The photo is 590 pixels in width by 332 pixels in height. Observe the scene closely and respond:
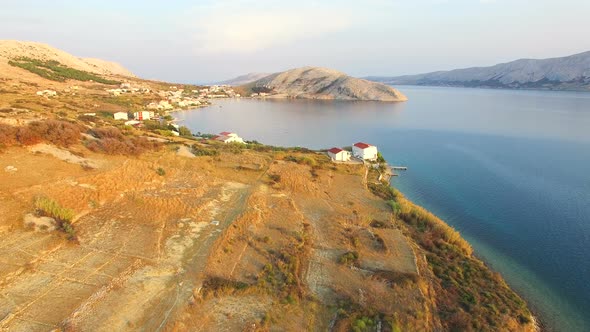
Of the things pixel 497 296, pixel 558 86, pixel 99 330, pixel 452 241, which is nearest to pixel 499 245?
pixel 452 241

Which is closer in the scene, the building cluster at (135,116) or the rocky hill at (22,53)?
the building cluster at (135,116)

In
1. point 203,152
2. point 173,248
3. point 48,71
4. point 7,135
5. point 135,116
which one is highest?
point 48,71

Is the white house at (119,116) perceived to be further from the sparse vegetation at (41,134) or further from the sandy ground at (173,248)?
the sandy ground at (173,248)

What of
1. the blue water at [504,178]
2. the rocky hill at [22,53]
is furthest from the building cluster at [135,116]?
the rocky hill at [22,53]

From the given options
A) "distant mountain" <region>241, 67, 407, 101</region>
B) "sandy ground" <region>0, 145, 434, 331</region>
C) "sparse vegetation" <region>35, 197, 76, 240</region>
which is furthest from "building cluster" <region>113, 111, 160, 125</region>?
"distant mountain" <region>241, 67, 407, 101</region>

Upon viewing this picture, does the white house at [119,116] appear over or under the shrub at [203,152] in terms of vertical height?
over

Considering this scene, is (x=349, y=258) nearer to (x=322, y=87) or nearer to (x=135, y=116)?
(x=135, y=116)

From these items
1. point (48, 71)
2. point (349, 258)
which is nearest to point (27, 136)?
point (349, 258)
